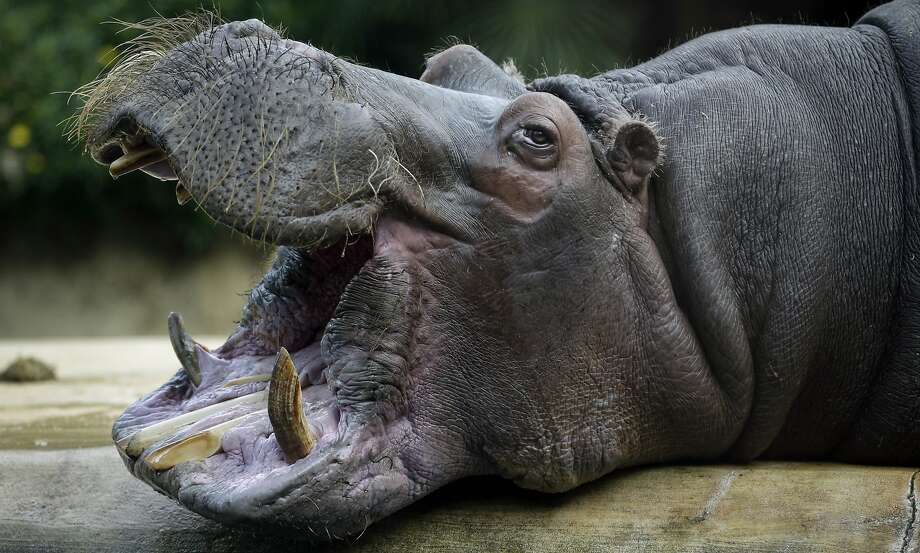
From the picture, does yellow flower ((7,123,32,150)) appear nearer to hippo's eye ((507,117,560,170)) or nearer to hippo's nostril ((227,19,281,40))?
hippo's nostril ((227,19,281,40))

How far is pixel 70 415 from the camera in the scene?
11.9 ft

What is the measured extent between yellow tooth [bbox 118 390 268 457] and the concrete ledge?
25cm

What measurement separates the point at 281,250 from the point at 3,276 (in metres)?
9.43

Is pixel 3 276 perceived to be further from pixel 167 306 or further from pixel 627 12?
pixel 627 12

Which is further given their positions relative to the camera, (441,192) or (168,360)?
(168,360)

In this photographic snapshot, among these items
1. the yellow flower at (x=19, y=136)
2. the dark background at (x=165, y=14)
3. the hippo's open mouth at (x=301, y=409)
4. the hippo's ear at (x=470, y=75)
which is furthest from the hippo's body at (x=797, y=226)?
the yellow flower at (x=19, y=136)

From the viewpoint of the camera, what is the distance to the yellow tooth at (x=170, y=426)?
2.20 meters

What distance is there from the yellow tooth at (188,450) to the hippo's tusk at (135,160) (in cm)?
50

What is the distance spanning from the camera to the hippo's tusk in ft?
7.00

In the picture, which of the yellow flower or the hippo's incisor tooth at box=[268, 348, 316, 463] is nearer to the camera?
the hippo's incisor tooth at box=[268, 348, 316, 463]

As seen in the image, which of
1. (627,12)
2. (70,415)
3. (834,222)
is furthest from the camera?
(627,12)

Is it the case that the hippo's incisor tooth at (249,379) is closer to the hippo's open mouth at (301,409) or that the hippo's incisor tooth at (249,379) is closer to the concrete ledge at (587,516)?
the hippo's open mouth at (301,409)

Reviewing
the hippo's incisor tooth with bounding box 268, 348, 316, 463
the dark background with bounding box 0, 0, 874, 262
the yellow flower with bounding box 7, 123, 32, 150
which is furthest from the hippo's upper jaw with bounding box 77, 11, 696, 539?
the yellow flower with bounding box 7, 123, 32, 150

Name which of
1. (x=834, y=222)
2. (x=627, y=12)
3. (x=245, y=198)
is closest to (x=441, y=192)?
(x=245, y=198)
